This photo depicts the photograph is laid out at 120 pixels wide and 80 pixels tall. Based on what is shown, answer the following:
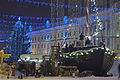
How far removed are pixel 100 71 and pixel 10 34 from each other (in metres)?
44.7

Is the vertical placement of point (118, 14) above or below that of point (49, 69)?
above

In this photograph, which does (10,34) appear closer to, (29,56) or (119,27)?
(29,56)

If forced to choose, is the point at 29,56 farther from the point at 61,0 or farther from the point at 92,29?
the point at 92,29

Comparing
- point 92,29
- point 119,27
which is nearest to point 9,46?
point 92,29

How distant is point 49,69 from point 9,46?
128ft

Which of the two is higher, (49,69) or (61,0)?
(61,0)

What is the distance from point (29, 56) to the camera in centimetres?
4691

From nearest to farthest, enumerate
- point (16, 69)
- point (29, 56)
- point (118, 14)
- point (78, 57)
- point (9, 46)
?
point (16, 69) < point (78, 57) < point (29, 56) < point (118, 14) < point (9, 46)

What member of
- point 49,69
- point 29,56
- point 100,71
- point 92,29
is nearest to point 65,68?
point 49,69

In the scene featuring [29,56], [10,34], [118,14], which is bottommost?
[29,56]

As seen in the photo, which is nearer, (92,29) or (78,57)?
(78,57)

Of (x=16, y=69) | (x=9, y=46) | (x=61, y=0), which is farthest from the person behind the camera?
(x=9, y=46)

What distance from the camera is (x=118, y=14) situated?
5466 centimetres

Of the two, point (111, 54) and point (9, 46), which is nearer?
point (111, 54)
